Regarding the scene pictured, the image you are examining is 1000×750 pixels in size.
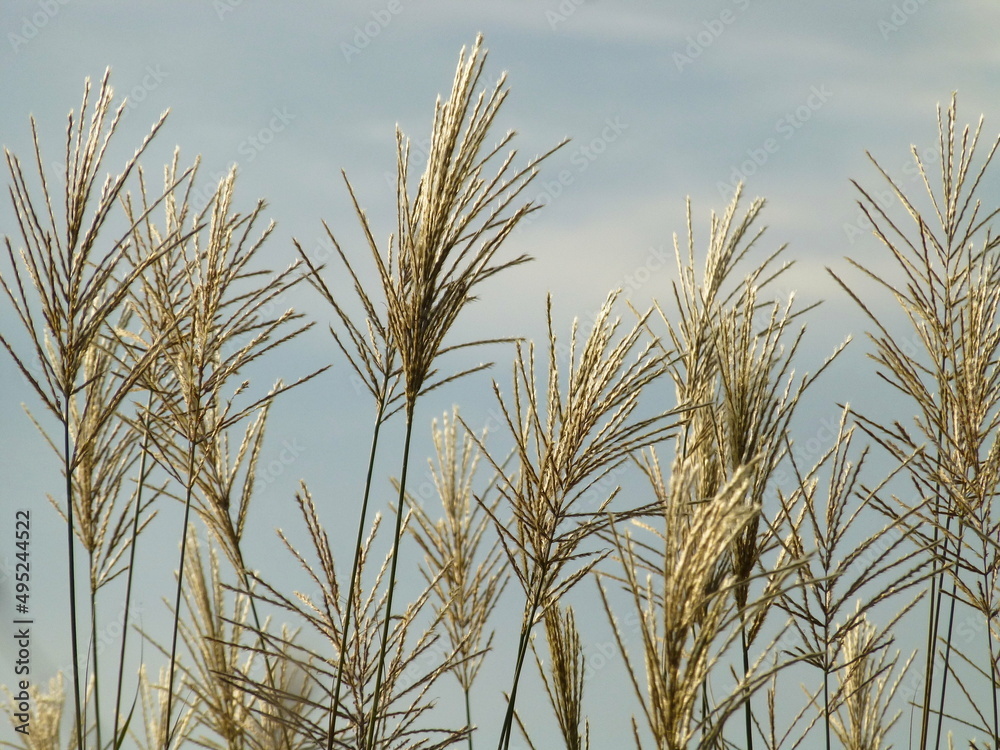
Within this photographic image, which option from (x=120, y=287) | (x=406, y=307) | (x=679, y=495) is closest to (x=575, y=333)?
(x=406, y=307)

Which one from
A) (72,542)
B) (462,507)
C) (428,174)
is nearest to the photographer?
(428,174)

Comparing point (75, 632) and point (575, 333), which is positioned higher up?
point (575, 333)

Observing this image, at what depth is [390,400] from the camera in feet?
7.36

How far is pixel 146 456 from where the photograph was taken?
2877 mm

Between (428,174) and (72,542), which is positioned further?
(72,542)

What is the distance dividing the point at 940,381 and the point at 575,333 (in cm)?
130

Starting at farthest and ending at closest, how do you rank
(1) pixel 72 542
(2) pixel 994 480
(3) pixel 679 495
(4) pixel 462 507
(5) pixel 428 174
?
(4) pixel 462 507
(2) pixel 994 480
(1) pixel 72 542
(5) pixel 428 174
(3) pixel 679 495

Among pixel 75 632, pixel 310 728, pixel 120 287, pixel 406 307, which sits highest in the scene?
pixel 120 287

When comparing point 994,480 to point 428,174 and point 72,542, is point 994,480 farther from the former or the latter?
point 72,542

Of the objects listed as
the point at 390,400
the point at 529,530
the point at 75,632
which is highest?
the point at 390,400

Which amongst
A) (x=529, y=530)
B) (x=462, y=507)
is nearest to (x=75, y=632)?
(x=529, y=530)

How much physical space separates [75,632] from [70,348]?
Result: 73cm

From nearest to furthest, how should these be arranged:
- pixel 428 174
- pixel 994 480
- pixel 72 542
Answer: pixel 428 174
pixel 72 542
pixel 994 480

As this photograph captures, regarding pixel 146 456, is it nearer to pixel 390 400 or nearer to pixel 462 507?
pixel 390 400
